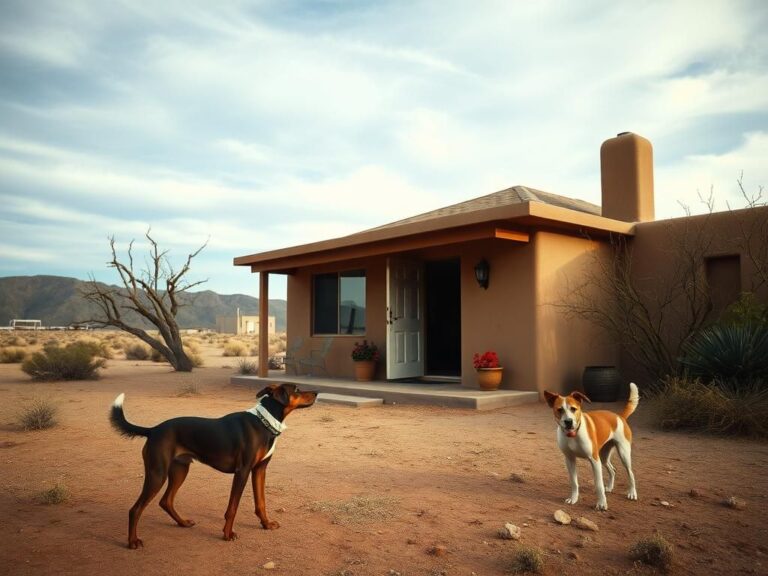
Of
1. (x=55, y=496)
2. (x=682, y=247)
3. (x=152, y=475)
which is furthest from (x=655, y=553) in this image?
(x=682, y=247)

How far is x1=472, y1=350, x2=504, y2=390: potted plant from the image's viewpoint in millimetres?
9156

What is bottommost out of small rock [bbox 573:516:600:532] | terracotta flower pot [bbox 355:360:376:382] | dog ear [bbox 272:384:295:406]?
small rock [bbox 573:516:600:532]

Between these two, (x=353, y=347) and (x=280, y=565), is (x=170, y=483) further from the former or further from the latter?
(x=353, y=347)

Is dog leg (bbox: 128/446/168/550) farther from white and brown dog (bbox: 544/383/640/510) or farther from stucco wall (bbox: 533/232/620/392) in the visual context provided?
stucco wall (bbox: 533/232/620/392)

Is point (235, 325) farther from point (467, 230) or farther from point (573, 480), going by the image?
point (573, 480)

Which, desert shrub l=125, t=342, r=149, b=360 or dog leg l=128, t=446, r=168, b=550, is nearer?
dog leg l=128, t=446, r=168, b=550

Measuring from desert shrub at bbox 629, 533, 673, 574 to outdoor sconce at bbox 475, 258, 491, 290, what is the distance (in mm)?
6754

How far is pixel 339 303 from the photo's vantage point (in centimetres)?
1255

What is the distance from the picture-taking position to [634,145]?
11266 millimetres

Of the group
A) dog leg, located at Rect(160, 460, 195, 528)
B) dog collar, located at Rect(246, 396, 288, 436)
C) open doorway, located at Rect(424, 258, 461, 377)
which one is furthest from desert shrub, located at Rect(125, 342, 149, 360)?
dog collar, located at Rect(246, 396, 288, 436)

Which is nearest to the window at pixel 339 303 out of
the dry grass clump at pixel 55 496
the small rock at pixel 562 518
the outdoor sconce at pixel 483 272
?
the outdoor sconce at pixel 483 272

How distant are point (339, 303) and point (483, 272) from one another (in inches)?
155

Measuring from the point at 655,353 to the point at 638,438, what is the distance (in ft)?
10.4

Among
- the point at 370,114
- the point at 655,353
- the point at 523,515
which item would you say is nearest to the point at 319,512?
the point at 523,515
